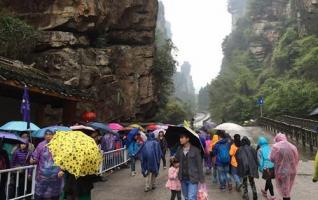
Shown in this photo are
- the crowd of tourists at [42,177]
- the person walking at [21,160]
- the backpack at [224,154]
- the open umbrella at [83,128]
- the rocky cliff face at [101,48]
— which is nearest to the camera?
the crowd of tourists at [42,177]

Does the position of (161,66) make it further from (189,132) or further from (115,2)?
(189,132)

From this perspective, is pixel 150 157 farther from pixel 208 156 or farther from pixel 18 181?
pixel 18 181

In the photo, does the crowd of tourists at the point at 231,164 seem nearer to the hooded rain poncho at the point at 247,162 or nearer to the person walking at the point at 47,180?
the hooded rain poncho at the point at 247,162

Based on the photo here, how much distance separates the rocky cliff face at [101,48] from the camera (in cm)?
2383

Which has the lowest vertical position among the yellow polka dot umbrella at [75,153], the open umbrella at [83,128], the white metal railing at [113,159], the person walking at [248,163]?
the white metal railing at [113,159]

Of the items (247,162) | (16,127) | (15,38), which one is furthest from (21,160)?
(15,38)

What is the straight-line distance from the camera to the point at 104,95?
26.7m

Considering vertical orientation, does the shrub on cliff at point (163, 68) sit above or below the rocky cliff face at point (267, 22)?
below

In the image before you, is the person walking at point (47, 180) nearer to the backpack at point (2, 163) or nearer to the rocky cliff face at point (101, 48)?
the backpack at point (2, 163)

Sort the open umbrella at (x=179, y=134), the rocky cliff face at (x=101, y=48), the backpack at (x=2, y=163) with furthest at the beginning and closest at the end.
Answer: the rocky cliff face at (x=101, y=48) → the backpack at (x=2, y=163) → the open umbrella at (x=179, y=134)

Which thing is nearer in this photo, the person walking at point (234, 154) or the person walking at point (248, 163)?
the person walking at point (248, 163)

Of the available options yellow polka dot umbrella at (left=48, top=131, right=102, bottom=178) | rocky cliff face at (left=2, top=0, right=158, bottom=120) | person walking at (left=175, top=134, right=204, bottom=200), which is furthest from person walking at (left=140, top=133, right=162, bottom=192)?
rocky cliff face at (left=2, top=0, right=158, bottom=120)

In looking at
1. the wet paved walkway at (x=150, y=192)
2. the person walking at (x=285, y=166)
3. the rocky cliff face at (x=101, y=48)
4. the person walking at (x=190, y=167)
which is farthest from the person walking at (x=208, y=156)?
the rocky cliff face at (x=101, y=48)

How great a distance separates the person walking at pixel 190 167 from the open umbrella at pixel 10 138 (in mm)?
3574
